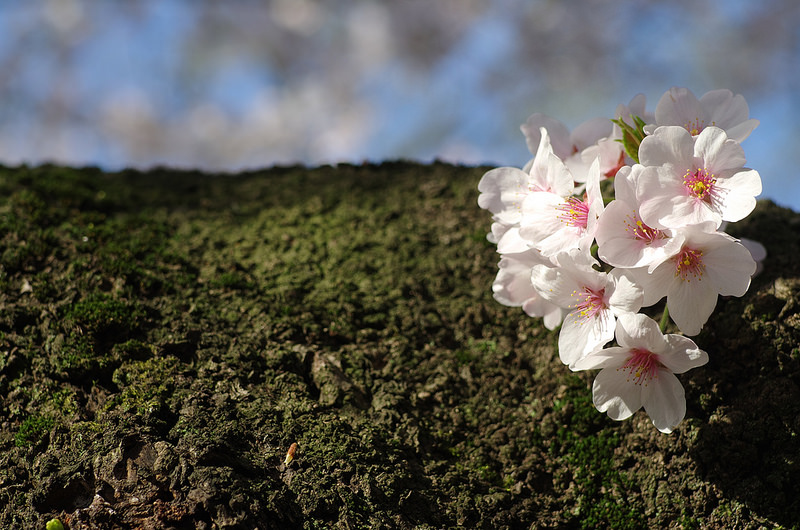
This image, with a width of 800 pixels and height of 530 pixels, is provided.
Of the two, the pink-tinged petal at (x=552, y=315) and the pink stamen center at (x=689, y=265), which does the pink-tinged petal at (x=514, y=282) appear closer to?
the pink-tinged petal at (x=552, y=315)

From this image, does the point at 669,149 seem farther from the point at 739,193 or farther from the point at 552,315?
the point at 552,315

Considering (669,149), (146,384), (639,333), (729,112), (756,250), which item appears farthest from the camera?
(756,250)

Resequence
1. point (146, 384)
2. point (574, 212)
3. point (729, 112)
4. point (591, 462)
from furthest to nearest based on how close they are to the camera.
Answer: point (591, 462), point (146, 384), point (729, 112), point (574, 212)

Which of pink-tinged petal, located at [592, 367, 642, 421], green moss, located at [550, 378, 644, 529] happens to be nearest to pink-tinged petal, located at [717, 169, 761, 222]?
pink-tinged petal, located at [592, 367, 642, 421]

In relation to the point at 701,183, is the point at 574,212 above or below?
below

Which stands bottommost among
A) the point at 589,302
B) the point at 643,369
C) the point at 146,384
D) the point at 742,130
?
the point at 146,384

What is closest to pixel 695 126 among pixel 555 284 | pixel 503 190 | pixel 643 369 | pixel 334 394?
pixel 503 190
